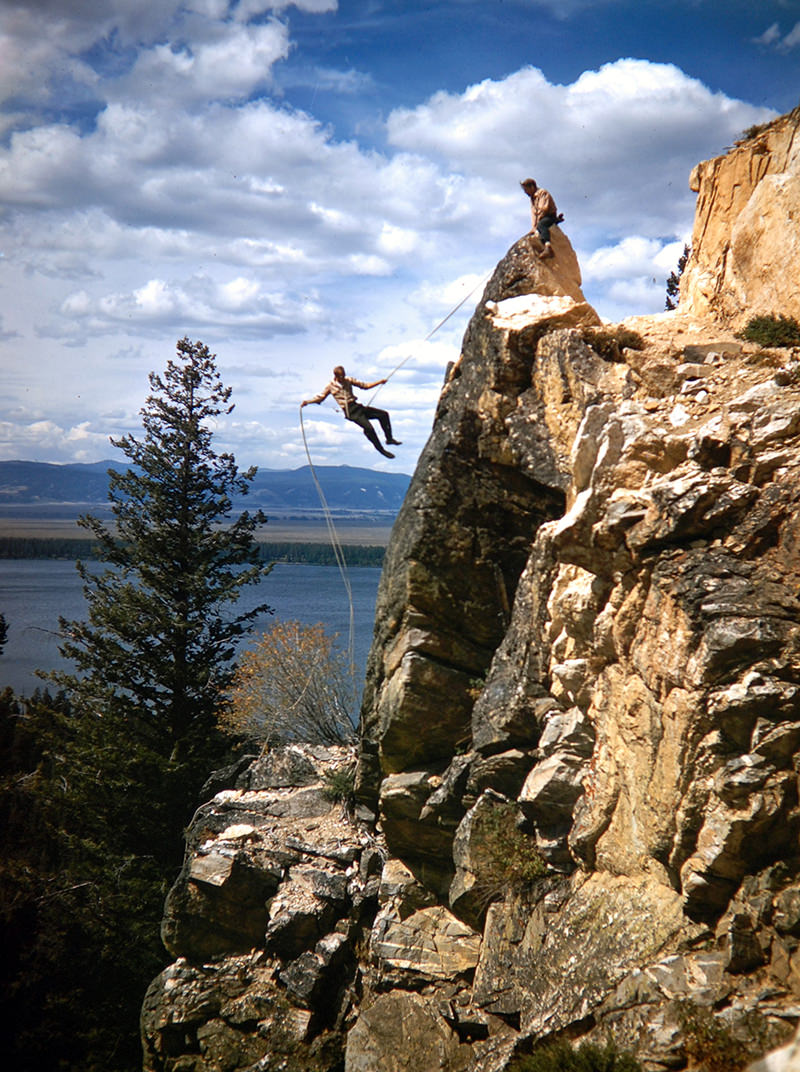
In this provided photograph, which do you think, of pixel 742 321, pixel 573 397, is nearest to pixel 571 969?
pixel 573 397

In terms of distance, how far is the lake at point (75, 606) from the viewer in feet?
156

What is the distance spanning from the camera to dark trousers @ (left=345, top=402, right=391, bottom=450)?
1461 cm

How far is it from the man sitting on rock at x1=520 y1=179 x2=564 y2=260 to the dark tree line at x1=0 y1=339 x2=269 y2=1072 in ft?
41.7

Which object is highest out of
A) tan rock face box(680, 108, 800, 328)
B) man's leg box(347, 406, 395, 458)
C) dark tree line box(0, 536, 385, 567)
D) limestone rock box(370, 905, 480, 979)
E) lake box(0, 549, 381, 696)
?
tan rock face box(680, 108, 800, 328)

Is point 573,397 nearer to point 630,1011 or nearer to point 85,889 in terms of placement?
point 630,1011

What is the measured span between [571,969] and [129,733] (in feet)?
51.5

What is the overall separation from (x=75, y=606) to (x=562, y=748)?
200 feet

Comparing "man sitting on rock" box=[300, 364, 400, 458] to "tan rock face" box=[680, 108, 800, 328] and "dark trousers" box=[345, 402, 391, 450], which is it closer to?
"dark trousers" box=[345, 402, 391, 450]

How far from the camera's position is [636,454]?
8.82 metres

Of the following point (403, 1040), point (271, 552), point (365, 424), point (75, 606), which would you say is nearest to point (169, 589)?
point (365, 424)

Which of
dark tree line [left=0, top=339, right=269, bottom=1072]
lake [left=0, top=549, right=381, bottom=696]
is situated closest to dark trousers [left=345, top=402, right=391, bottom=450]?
dark tree line [left=0, top=339, right=269, bottom=1072]

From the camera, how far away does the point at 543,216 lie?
494 inches

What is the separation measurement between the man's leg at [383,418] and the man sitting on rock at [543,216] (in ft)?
14.3

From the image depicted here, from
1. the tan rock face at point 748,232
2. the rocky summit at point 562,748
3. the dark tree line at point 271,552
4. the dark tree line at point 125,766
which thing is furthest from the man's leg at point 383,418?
the dark tree line at point 271,552
